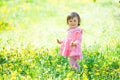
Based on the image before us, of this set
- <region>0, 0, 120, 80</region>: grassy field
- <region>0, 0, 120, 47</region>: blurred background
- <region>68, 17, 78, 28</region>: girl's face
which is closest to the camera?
<region>0, 0, 120, 80</region>: grassy field

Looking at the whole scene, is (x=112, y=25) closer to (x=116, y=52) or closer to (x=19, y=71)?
(x=116, y=52)

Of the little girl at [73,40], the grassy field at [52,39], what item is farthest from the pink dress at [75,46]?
the grassy field at [52,39]

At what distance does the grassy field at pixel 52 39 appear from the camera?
7.91 meters

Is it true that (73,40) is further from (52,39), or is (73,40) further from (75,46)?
(52,39)

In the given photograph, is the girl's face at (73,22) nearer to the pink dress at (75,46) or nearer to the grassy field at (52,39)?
the pink dress at (75,46)

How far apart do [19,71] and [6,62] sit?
29.9 inches

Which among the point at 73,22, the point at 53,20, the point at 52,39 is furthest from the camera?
the point at 53,20

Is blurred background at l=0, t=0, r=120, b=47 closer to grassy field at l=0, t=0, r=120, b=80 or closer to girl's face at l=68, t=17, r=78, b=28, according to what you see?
grassy field at l=0, t=0, r=120, b=80

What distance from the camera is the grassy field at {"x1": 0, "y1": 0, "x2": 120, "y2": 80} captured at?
791 centimetres

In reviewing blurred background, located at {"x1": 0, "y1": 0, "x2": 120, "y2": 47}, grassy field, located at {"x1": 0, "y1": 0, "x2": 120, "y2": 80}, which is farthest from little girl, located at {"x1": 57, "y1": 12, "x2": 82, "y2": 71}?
blurred background, located at {"x1": 0, "y1": 0, "x2": 120, "y2": 47}

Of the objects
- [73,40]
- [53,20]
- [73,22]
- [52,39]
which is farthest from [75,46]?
[53,20]

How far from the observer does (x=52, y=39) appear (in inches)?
476

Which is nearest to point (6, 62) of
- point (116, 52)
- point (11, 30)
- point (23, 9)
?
point (116, 52)

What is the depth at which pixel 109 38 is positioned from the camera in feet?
Result: 38.6
